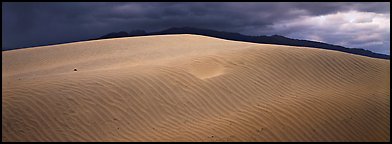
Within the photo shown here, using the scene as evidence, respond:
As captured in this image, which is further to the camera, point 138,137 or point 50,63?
point 50,63

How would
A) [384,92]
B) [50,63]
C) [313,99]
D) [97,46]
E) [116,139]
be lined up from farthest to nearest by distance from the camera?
[97,46] → [50,63] → [384,92] → [313,99] → [116,139]

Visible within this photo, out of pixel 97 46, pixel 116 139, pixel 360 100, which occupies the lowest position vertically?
pixel 116 139

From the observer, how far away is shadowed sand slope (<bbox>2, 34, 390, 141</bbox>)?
7387 mm

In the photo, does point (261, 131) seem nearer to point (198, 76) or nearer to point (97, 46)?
point (198, 76)

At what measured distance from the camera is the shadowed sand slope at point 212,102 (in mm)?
7387

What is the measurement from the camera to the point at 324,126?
24.6 ft

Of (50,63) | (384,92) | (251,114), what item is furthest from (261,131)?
(50,63)

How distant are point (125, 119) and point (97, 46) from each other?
47.0 ft

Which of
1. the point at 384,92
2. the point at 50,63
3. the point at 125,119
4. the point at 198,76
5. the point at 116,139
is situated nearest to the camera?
the point at 116,139

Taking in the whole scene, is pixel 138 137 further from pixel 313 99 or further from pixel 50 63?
pixel 50 63

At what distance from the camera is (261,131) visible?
24.0ft

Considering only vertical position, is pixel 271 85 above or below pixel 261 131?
above

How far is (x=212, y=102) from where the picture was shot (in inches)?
353

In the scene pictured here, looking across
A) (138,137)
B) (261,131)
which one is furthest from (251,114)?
(138,137)
